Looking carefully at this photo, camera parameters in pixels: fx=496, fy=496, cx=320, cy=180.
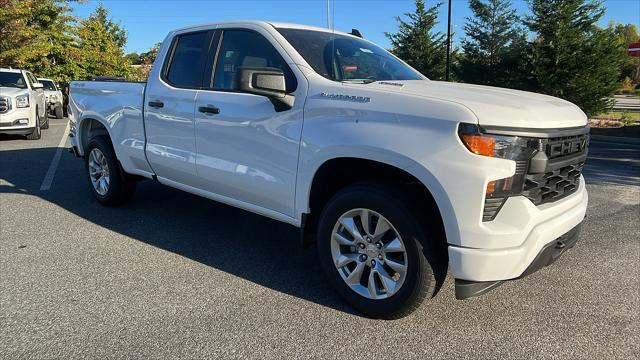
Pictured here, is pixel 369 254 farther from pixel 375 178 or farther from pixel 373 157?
pixel 373 157

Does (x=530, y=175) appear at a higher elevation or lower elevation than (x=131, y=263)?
higher

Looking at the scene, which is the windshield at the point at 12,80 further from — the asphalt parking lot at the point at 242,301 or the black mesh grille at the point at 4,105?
the asphalt parking lot at the point at 242,301

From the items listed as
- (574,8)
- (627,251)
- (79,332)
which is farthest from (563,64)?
(79,332)

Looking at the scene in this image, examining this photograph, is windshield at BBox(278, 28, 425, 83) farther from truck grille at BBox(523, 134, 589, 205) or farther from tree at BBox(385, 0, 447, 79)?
tree at BBox(385, 0, 447, 79)

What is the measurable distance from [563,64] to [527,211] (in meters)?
16.5

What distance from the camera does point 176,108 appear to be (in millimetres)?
4422

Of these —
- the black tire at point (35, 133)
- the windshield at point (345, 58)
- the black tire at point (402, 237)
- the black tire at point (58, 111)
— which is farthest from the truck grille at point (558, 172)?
the black tire at point (58, 111)

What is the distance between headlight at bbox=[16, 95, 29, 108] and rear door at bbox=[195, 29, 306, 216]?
9.55m

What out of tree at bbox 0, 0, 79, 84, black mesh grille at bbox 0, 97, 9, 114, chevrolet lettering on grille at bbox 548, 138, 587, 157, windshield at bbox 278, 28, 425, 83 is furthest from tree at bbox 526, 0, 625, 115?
tree at bbox 0, 0, 79, 84

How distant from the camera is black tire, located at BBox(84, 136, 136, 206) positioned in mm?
5496

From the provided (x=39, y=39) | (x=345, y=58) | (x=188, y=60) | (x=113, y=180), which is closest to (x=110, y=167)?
(x=113, y=180)

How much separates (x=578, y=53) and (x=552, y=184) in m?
16.2

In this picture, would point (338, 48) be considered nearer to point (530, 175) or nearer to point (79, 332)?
point (530, 175)

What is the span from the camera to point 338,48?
404 cm
